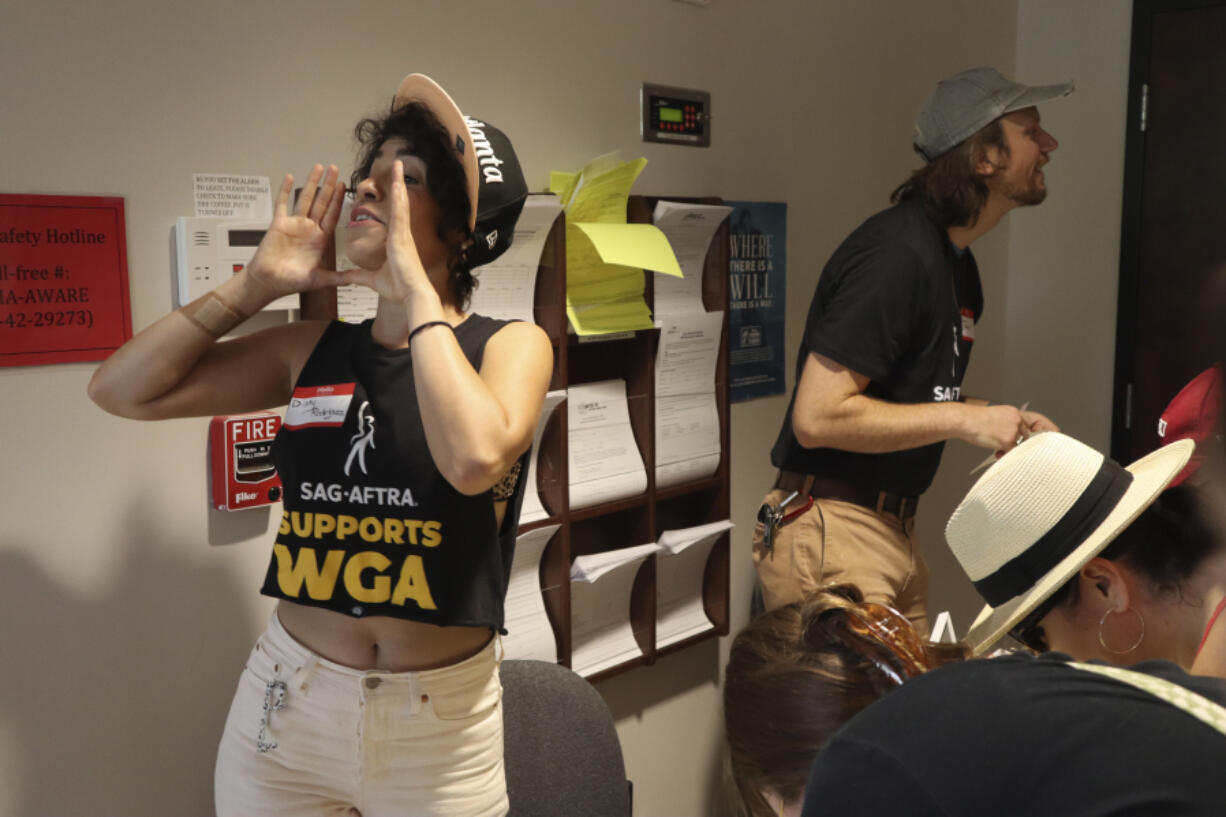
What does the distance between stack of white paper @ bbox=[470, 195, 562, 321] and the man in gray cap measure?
0.57 m

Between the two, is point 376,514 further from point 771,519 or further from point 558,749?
point 771,519

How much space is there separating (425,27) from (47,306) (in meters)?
0.83

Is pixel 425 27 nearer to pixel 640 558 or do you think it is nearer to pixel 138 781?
pixel 640 558

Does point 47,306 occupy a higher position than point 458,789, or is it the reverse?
point 47,306

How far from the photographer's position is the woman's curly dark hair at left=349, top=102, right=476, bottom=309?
1447 mm

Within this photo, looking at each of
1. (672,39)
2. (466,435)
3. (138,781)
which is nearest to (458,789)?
(466,435)

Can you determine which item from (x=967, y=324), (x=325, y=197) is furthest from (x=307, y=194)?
(x=967, y=324)

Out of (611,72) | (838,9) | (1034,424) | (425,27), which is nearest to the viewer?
(425,27)

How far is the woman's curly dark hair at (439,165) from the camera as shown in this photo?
4.75 feet

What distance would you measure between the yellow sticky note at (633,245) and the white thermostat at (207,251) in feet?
2.16

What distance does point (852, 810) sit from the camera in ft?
2.57

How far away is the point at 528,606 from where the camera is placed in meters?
2.14

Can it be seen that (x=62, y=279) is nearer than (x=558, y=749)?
Yes

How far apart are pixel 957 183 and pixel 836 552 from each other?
2.69 feet
